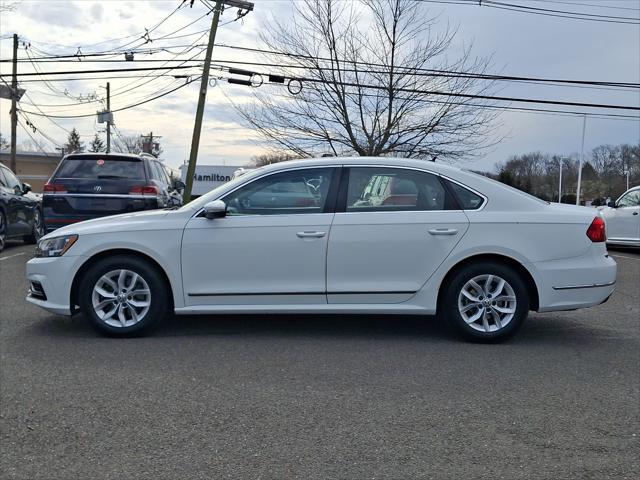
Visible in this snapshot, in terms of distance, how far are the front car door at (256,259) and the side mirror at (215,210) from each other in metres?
0.06

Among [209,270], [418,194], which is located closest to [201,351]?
[209,270]

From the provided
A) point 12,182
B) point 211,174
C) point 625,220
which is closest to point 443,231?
point 625,220

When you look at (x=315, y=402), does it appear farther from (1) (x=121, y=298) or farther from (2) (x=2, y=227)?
(2) (x=2, y=227)

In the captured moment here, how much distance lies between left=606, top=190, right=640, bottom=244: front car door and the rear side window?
9556 mm

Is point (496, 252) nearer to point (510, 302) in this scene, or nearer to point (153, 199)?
point (510, 302)

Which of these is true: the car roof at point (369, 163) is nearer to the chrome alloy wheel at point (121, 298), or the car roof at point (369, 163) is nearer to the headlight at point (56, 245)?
the chrome alloy wheel at point (121, 298)

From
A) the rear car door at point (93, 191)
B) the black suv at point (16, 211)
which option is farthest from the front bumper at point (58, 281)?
the black suv at point (16, 211)

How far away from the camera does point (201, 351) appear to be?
5.15 meters

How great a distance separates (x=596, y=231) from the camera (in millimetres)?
5457

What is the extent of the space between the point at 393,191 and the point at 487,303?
1.26 m

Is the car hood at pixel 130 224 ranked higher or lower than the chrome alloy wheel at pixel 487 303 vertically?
higher

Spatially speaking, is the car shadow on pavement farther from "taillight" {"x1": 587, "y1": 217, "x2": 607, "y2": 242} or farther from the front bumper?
"taillight" {"x1": 587, "y1": 217, "x2": 607, "y2": 242}

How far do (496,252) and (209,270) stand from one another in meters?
2.44

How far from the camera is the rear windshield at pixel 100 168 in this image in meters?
10.2
